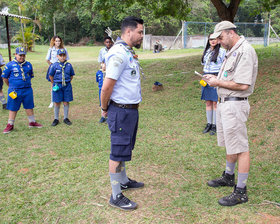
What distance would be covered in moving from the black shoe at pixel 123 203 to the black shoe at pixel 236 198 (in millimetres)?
1020

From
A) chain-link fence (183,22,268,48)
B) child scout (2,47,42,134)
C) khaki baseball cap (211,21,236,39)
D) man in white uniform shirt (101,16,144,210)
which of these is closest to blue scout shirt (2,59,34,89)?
child scout (2,47,42,134)

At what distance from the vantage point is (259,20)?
4244cm

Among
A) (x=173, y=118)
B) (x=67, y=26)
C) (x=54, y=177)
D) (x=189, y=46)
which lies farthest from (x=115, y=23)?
(x=54, y=177)

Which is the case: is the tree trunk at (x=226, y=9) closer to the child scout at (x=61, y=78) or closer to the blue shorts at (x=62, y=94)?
the child scout at (x=61, y=78)

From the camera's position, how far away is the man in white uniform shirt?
3.17 metres

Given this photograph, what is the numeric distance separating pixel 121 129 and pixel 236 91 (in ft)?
4.48

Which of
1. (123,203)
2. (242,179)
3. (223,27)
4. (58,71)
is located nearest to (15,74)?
(58,71)

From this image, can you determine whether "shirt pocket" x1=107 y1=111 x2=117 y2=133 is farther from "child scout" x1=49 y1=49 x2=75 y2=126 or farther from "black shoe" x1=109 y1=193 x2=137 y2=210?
"child scout" x1=49 y1=49 x2=75 y2=126

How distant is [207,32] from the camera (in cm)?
2628

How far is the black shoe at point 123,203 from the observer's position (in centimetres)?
348

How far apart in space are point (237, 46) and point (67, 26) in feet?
148

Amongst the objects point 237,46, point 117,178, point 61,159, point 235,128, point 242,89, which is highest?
point 237,46

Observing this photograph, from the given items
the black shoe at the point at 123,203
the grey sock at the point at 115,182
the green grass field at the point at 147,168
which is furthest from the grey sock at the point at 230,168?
the grey sock at the point at 115,182

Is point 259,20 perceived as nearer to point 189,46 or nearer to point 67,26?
point 189,46
